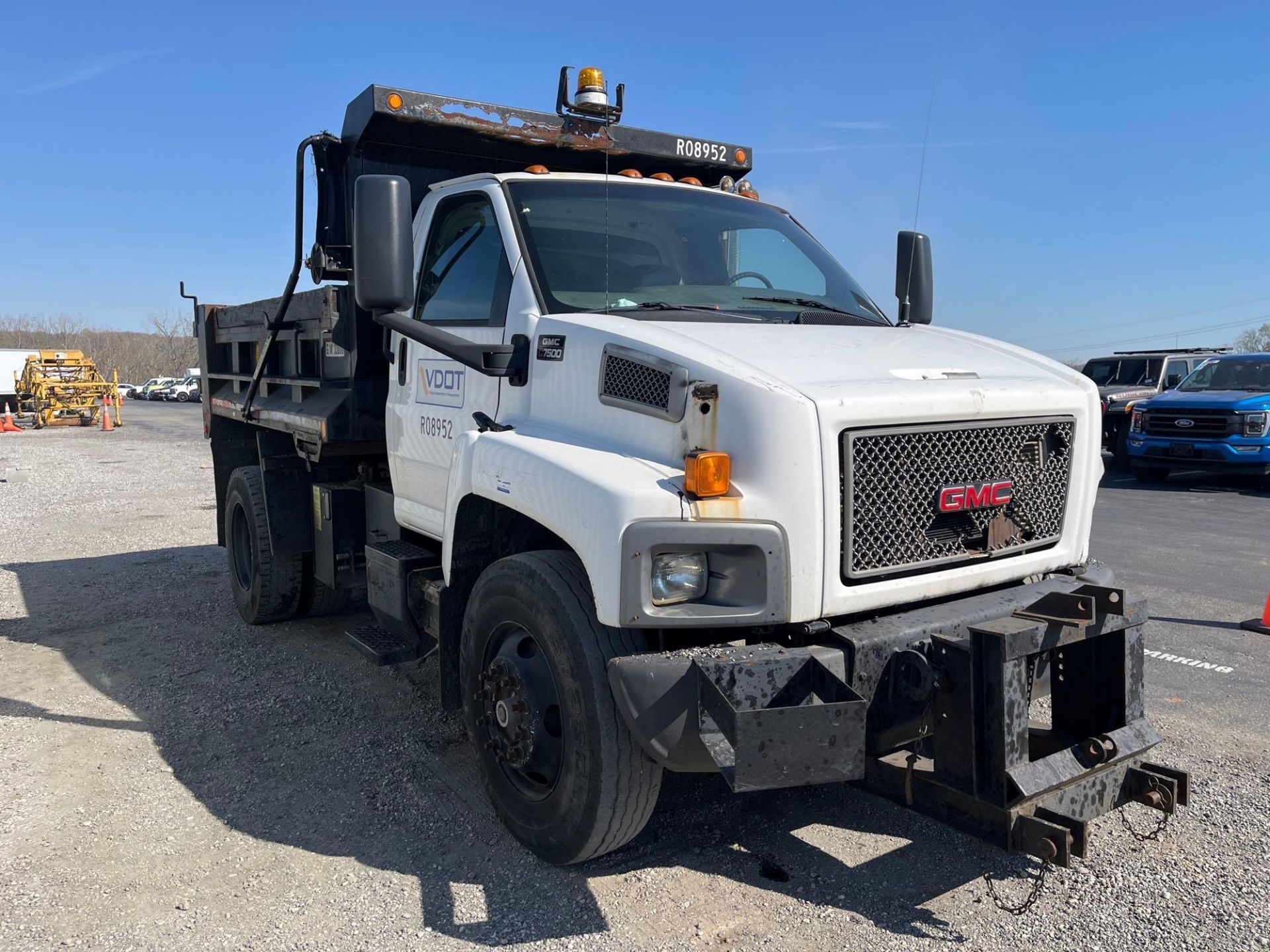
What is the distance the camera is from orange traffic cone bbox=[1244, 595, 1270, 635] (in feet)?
20.5

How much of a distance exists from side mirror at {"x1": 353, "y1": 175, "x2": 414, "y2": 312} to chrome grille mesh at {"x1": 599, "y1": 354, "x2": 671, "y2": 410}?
2.87 feet

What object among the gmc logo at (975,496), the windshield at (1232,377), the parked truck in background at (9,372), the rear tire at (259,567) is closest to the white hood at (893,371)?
the gmc logo at (975,496)

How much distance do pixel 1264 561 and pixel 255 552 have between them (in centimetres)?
844

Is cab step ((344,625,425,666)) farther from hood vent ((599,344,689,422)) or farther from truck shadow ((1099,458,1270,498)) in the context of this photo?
truck shadow ((1099,458,1270,498))

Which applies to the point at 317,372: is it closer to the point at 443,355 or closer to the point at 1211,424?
the point at 443,355

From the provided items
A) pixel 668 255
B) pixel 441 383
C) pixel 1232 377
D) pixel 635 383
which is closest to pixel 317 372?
pixel 441 383

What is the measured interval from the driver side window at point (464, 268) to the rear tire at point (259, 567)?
252 cm

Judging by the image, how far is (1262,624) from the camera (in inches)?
252

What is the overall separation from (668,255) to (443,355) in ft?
Result: 3.52

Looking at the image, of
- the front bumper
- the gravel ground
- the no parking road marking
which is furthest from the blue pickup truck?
the no parking road marking

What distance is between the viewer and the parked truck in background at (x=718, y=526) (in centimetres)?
284

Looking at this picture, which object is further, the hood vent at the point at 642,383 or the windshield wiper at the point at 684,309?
the windshield wiper at the point at 684,309

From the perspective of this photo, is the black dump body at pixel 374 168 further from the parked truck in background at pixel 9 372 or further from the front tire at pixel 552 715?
the parked truck in background at pixel 9 372

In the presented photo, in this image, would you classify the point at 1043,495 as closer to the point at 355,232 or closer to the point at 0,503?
the point at 355,232
